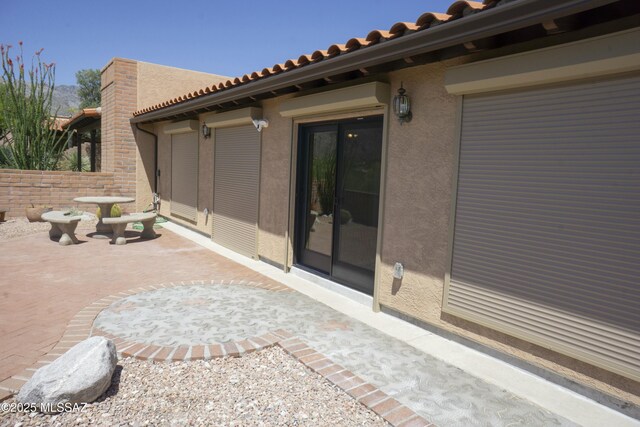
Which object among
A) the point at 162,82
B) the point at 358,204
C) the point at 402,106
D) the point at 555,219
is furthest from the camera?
the point at 162,82

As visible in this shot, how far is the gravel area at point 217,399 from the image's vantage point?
122 inches

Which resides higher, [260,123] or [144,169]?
[260,123]

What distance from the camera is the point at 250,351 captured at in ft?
14.0

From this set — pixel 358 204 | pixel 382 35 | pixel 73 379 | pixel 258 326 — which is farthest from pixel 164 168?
pixel 73 379

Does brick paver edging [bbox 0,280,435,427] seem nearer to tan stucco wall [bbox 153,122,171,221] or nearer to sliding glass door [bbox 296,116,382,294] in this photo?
sliding glass door [bbox 296,116,382,294]

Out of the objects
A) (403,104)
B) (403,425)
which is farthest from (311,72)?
(403,425)

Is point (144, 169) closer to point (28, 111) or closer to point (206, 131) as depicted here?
point (28, 111)

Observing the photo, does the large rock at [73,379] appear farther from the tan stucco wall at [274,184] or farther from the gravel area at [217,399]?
the tan stucco wall at [274,184]

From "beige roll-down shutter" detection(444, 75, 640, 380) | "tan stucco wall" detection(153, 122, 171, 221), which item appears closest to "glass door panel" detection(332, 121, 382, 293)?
"beige roll-down shutter" detection(444, 75, 640, 380)

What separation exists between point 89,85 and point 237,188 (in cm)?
4196

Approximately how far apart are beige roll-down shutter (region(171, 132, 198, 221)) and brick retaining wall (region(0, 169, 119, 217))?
281 cm

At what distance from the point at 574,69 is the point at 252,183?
616 centimetres

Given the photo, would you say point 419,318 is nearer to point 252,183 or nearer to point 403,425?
point 403,425

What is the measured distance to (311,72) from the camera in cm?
571
